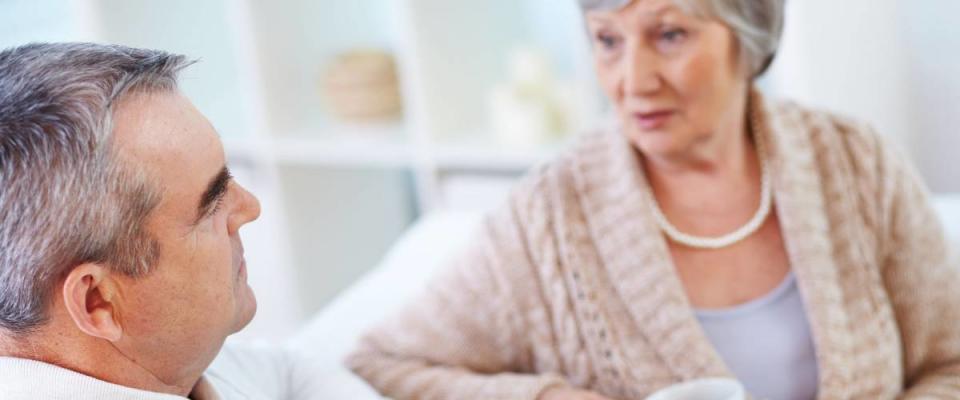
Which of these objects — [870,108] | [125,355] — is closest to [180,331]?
[125,355]

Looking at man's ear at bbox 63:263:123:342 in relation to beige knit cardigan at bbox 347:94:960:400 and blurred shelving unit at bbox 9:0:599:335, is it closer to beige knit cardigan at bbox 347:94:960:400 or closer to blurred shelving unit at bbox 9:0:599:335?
beige knit cardigan at bbox 347:94:960:400

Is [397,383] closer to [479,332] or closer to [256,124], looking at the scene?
[479,332]

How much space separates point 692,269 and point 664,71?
27 centimetres

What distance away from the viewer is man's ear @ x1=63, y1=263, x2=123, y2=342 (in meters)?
0.99

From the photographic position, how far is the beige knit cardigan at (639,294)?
4.83ft

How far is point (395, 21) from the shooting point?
2.58 m

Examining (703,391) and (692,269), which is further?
(692,269)

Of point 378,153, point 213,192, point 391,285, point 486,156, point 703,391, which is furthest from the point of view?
point 378,153

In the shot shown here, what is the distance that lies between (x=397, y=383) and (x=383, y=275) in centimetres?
53

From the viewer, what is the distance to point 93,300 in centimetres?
102

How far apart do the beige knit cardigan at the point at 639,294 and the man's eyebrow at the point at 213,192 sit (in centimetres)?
48

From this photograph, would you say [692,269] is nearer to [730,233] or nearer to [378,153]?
[730,233]

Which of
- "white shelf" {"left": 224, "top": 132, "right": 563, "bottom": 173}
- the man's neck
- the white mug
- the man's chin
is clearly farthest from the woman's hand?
"white shelf" {"left": 224, "top": 132, "right": 563, "bottom": 173}

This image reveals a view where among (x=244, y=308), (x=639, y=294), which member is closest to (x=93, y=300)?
(x=244, y=308)
